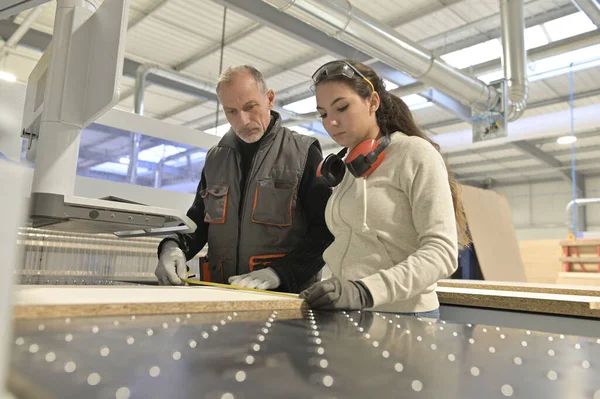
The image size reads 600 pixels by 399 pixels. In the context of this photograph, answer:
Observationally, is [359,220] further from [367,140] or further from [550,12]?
[550,12]

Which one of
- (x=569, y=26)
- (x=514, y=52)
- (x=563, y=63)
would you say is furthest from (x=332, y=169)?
(x=563, y=63)

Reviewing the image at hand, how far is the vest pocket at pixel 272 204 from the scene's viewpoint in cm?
158

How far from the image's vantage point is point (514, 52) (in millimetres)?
4098

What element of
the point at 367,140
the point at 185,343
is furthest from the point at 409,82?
the point at 185,343

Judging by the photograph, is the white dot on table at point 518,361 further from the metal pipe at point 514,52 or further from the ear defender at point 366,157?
the metal pipe at point 514,52

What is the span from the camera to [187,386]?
0.39 m

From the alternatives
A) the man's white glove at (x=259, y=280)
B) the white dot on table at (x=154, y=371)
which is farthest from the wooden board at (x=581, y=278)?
the white dot on table at (x=154, y=371)

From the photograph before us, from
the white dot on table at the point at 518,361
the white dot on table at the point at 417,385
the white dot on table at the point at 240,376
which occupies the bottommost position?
the white dot on table at the point at 417,385

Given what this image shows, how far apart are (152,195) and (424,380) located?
3071mm

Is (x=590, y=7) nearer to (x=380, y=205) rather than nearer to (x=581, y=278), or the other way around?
(x=581, y=278)

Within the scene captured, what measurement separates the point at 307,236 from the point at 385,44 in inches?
96.3

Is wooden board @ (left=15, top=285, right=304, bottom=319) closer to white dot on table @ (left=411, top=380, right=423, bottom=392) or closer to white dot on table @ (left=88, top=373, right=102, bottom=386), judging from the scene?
white dot on table @ (left=88, top=373, right=102, bottom=386)

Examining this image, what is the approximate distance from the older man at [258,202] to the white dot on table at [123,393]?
1127mm

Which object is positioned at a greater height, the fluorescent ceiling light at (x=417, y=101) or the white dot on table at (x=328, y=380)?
the fluorescent ceiling light at (x=417, y=101)
